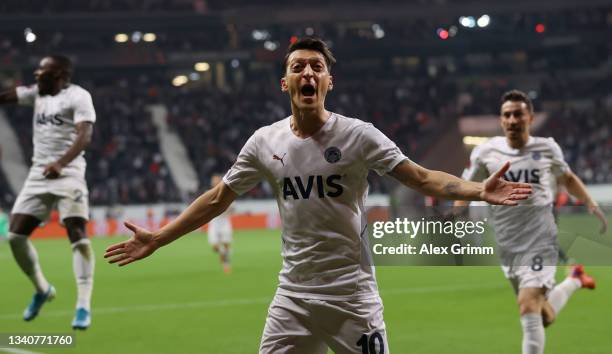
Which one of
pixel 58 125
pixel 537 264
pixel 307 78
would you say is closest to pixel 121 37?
pixel 58 125

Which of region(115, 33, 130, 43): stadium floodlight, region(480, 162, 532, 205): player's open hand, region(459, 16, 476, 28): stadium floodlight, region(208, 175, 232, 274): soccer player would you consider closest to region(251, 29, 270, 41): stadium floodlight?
region(115, 33, 130, 43): stadium floodlight

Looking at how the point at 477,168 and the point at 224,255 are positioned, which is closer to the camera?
the point at 477,168

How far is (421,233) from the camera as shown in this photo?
5.79m

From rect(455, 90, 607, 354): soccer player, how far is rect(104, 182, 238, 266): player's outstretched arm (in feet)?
9.98

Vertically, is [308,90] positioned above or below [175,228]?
above

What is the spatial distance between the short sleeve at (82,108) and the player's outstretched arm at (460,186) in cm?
536

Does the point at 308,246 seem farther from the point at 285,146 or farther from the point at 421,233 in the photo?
the point at 421,233

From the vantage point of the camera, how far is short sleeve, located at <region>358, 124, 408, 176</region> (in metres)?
4.64

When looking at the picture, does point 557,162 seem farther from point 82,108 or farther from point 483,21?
point 483,21

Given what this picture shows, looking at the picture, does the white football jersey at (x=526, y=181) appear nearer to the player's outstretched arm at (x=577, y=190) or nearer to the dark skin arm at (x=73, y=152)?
the player's outstretched arm at (x=577, y=190)

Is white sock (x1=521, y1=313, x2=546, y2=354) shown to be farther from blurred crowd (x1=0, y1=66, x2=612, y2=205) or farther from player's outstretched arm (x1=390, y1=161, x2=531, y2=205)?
blurred crowd (x1=0, y1=66, x2=612, y2=205)

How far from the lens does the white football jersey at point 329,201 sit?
4.69 m

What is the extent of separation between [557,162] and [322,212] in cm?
400

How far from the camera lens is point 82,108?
944 cm
